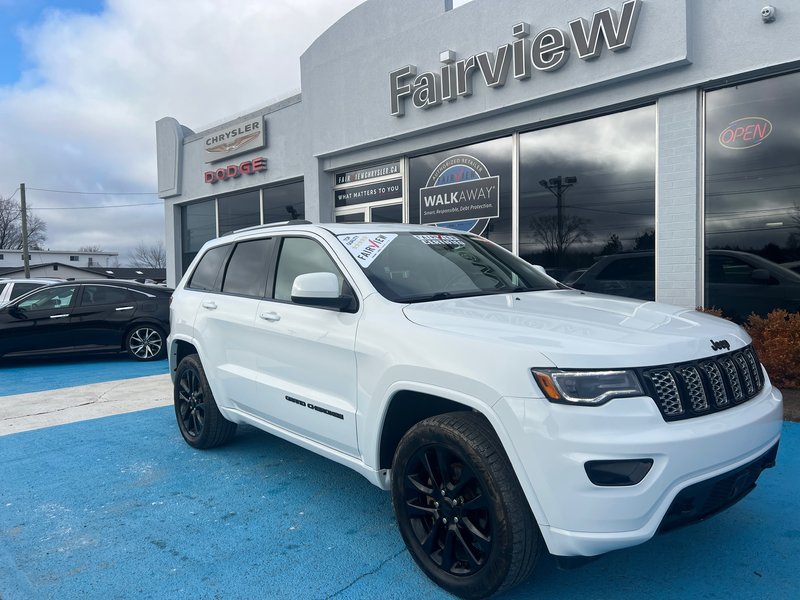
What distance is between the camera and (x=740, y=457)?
2439 mm

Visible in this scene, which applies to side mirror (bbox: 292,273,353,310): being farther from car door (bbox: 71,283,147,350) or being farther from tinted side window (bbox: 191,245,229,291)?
car door (bbox: 71,283,147,350)

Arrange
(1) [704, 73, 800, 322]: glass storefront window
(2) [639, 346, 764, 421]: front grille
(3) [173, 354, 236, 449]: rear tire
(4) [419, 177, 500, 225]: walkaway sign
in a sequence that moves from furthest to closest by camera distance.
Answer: (4) [419, 177, 500, 225]: walkaway sign, (1) [704, 73, 800, 322]: glass storefront window, (3) [173, 354, 236, 449]: rear tire, (2) [639, 346, 764, 421]: front grille

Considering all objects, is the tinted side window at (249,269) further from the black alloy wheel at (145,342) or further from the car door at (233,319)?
the black alloy wheel at (145,342)

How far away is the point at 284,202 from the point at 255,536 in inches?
427

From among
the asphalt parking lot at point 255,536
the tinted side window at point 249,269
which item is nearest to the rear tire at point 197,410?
the asphalt parking lot at point 255,536

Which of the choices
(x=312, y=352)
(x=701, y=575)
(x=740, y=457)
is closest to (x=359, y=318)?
(x=312, y=352)

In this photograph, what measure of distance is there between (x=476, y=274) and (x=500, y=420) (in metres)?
1.46

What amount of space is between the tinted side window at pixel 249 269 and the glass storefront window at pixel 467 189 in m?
5.34

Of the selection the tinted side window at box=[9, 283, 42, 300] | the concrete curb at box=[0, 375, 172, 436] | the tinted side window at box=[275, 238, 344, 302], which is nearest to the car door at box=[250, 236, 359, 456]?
the tinted side window at box=[275, 238, 344, 302]

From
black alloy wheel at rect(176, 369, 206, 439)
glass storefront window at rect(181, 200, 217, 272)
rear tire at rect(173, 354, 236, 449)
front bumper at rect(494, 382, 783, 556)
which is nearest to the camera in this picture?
front bumper at rect(494, 382, 783, 556)

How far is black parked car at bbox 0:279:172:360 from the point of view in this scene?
9.52 meters

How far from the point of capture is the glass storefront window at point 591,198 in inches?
299

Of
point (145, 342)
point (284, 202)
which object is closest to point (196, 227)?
point (284, 202)

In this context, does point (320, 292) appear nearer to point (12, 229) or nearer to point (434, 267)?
point (434, 267)
